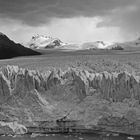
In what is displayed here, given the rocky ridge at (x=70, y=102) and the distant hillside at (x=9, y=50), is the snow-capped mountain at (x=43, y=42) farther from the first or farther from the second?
the rocky ridge at (x=70, y=102)

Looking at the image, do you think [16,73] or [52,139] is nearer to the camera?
[52,139]

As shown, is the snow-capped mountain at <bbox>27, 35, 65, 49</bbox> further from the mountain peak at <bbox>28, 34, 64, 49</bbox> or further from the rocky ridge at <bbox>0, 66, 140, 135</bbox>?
the rocky ridge at <bbox>0, 66, 140, 135</bbox>

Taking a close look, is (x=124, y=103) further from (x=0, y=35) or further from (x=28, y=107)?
(x=0, y=35)

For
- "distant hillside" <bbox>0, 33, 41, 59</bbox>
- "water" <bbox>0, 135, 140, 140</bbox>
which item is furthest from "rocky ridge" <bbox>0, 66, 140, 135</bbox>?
"distant hillside" <bbox>0, 33, 41, 59</bbox>

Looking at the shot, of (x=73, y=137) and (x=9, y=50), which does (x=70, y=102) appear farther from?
(x=9, y=50)

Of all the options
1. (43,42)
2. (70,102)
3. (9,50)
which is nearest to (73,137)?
(70,102)

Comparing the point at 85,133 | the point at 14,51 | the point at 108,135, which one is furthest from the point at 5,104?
the point at 14,51

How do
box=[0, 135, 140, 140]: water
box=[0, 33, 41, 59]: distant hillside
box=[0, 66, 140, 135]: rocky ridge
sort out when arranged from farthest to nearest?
1. box=[0, 33, 41, 59]: distant hillside
2. box=[0, 66, 140, 135]: rocky ridge
3. box=[0, 135, 140, 140]: water
